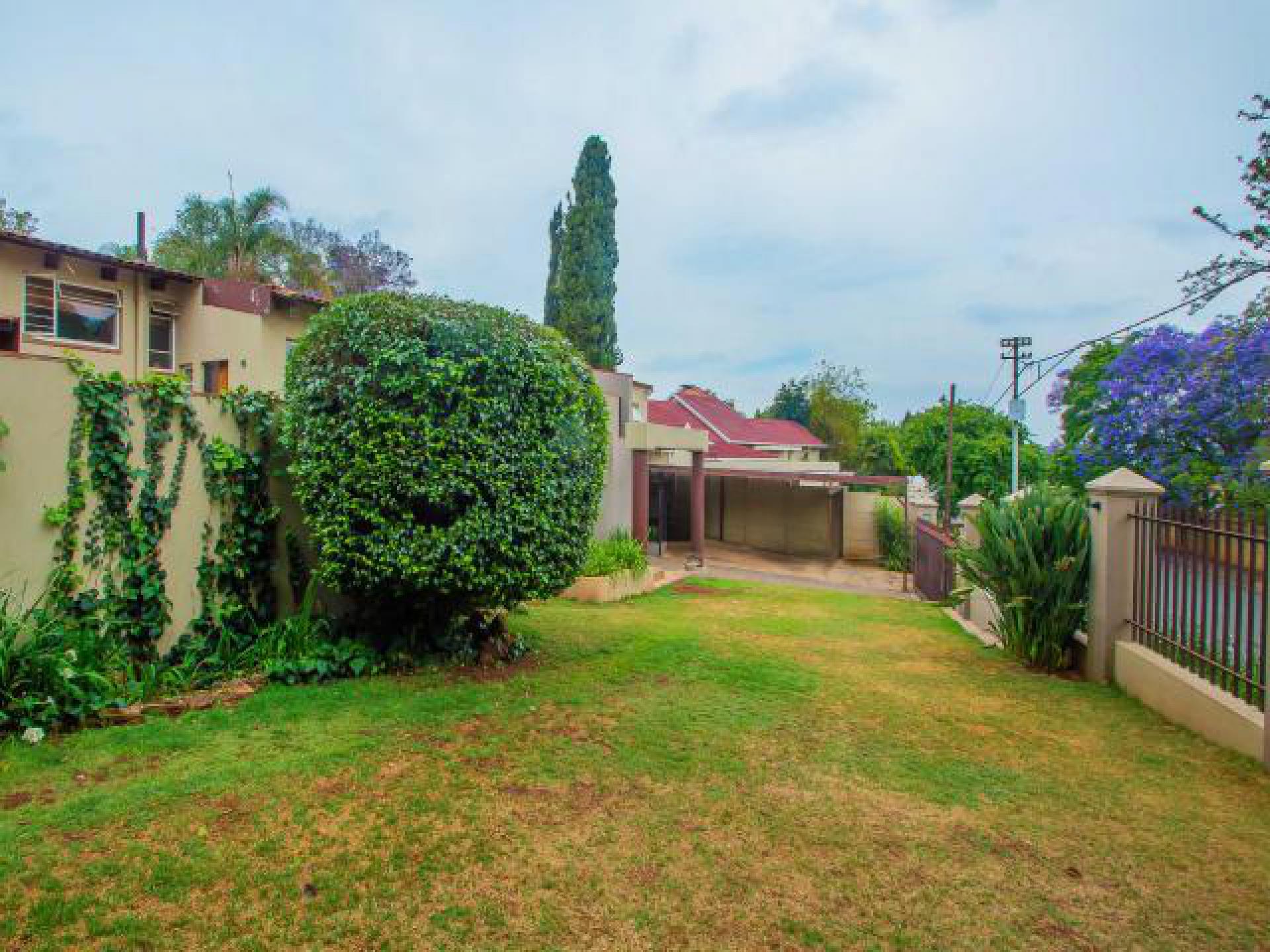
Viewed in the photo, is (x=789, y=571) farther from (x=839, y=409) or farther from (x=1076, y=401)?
(x=839, y=409)

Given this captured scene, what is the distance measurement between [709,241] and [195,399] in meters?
18.7

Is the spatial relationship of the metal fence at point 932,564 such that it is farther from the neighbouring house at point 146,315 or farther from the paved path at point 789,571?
the neighbouring house at point 146,315

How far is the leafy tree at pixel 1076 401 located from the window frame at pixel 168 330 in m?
22.2

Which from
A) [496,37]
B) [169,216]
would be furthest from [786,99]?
[169,216]

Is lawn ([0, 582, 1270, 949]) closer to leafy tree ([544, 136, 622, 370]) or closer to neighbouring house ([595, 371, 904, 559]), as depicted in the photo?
neighbouring house ([595, 371, 904, 559])

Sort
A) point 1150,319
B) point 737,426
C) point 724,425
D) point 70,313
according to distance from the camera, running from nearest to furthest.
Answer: point 70,313 → point 1150,319 → point 724,425 → point 737,426

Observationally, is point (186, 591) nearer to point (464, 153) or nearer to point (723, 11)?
point (723, 11)

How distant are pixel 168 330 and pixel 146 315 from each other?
23.8 inches

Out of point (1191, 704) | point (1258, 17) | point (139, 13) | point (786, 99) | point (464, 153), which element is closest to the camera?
point (1191, 704)

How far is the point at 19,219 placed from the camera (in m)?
19.4

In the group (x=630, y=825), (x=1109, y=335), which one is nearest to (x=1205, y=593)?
(x=630, y=825)

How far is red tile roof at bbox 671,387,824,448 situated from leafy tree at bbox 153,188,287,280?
24.2 m

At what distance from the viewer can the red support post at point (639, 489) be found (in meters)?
17.6

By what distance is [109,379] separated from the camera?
5129mm
